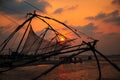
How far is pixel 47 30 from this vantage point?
3331 centimetres

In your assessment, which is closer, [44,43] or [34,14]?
[34,14]

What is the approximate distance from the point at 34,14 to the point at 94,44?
5.12 meters

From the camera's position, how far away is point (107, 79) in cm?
2066

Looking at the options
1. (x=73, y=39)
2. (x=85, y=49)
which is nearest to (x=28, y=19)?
(x=85, y=49)

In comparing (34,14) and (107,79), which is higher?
(34,14)

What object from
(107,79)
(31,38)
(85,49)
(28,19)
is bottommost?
(107,79)

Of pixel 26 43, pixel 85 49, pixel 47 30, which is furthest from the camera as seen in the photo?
pixel 26 43

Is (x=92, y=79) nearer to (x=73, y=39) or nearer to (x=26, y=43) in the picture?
(x=73, y=39)

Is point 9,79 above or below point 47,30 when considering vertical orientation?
below

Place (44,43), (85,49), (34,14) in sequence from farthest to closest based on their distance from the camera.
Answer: (44,43), (34,14), (85,49)

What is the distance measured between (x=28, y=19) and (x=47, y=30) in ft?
59.0

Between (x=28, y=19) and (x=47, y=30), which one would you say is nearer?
(x=28, y=19)

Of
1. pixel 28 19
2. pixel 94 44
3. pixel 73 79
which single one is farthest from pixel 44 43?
pixel 94 44

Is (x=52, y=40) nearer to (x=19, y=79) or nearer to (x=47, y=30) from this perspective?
(x=47, y=30)
